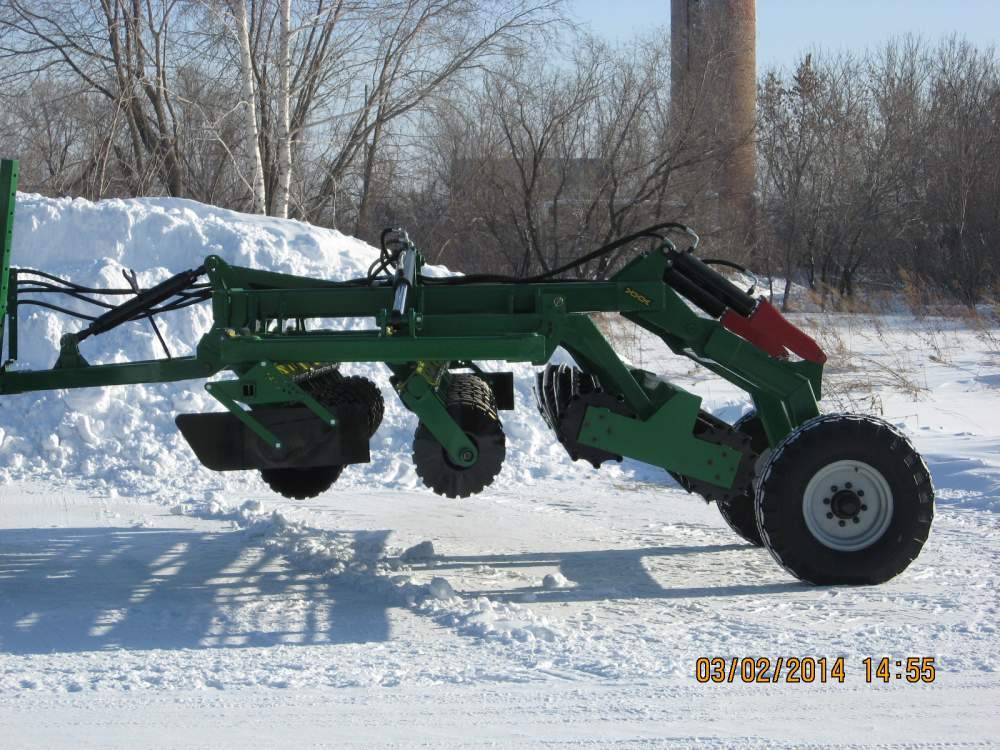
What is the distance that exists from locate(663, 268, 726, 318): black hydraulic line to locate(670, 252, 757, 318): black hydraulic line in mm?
17

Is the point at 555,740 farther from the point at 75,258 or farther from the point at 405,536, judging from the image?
the point at 75,258

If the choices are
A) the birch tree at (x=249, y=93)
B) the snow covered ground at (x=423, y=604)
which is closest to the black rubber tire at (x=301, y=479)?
the snow covered ground at (x=423, y=604)

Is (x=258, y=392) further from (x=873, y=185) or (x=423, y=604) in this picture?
(x=873, y=185)

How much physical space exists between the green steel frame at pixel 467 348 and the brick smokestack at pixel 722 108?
16477 millimetres

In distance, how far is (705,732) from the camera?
3.73m

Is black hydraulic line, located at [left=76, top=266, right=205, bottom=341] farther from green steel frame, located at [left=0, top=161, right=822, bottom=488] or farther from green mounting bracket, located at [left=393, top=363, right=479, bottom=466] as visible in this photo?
green mounting bracket, located at [left=393, top=363, right=479, bottom=466]

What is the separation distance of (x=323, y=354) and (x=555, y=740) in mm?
2386

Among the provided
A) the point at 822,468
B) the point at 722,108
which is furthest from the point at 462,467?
the point at 722,108

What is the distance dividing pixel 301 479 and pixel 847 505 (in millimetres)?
3144

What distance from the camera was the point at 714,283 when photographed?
586 centimetres

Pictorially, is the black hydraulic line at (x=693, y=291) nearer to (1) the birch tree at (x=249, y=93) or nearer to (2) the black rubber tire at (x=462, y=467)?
(2) the black rubber tire at (x=462, y=467)

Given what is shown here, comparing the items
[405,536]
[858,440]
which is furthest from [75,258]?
[858,440]

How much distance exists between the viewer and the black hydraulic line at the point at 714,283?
5.82 m

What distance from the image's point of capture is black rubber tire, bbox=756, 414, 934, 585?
18.0ft
